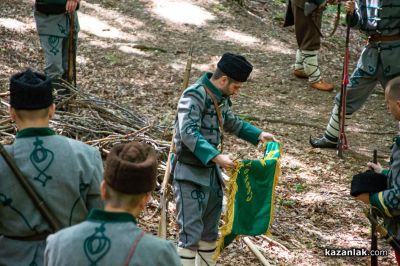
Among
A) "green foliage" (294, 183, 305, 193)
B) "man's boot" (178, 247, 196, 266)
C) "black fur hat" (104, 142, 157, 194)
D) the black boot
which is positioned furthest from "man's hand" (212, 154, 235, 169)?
the black boot

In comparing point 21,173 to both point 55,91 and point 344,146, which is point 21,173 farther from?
point 344,146

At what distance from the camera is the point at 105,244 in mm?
2334

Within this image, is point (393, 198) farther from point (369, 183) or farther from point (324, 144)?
point (324, 144)

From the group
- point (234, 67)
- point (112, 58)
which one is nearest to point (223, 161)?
point (234, 67)

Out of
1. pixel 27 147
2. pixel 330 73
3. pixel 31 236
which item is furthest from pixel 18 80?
pixel 330 73

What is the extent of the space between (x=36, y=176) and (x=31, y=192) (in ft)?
0.26

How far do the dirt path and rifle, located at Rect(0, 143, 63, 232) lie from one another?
7.52 ft

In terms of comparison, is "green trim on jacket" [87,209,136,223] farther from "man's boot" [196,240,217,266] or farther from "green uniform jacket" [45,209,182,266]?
"man's boot" [196,240,217,266]

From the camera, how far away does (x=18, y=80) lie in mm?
2969

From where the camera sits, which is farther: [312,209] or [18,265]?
[312,209]

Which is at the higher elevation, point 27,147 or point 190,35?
point 27,147

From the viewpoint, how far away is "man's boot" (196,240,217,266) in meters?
4.57

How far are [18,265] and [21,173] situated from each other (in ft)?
1.53

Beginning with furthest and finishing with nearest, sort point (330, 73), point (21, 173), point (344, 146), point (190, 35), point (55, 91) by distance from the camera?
point (190, 35) < point (330, 73) < point (344, 146) < point (55, 91) < point (21, 173)
